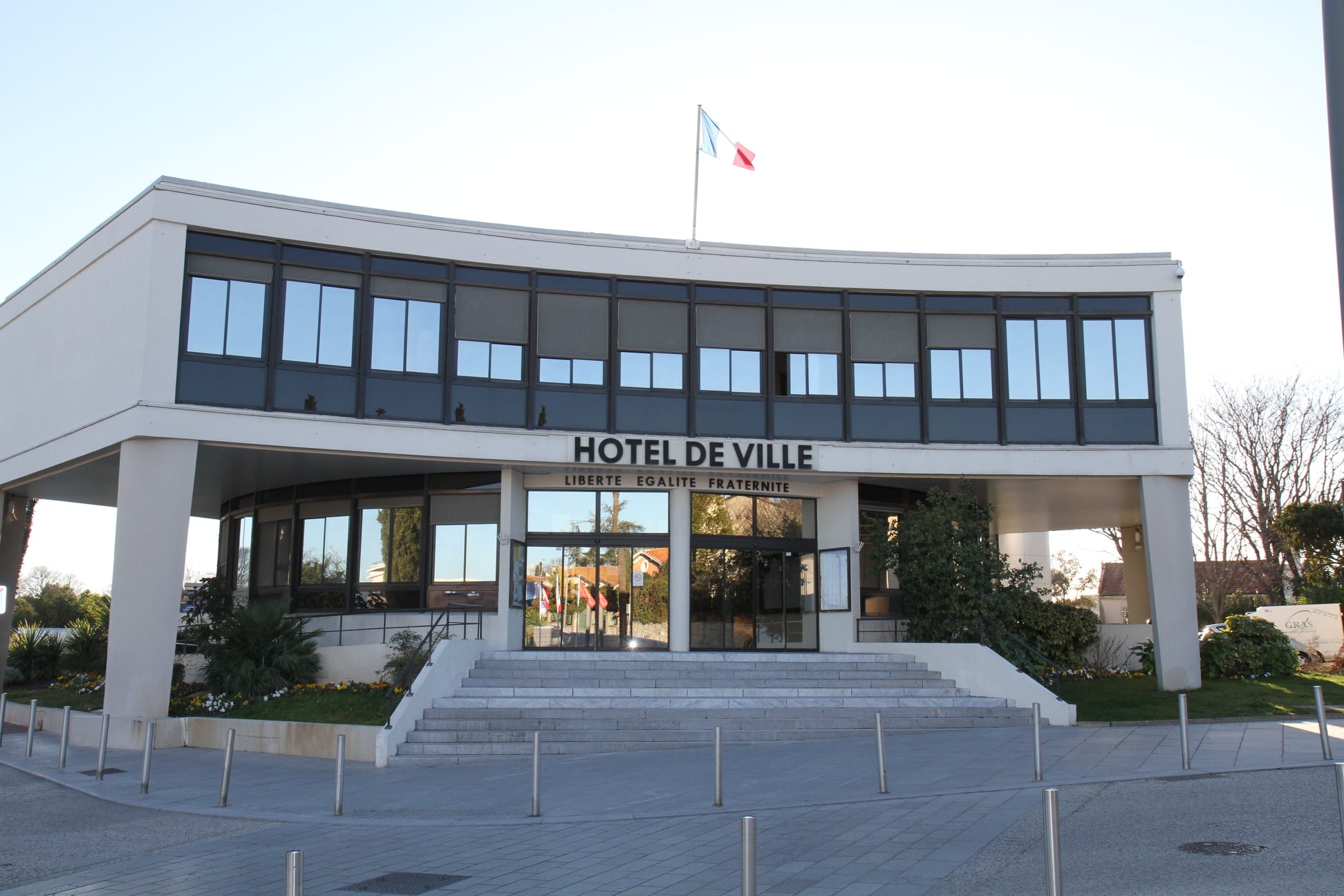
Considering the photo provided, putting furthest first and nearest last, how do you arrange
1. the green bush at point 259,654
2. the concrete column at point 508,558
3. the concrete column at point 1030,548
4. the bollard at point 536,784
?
the concrete column at point 1030,548, the concrete column at point 508,558, the green bush at point 259,654, the bollard at point 536,784

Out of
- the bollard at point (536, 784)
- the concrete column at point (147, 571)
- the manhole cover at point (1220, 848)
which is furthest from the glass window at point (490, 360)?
the manhole cover at point (1220, 848)

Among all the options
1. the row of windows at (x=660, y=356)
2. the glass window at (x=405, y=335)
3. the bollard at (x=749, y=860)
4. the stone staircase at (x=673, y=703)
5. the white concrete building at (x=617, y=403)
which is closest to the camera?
the bollard at (x=749, y=860)

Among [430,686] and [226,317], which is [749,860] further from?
[226,317]

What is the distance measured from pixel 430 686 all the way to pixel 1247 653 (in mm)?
17911

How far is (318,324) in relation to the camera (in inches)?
855

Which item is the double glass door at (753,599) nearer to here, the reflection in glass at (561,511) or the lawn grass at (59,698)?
the reflection in glass at (561,511)

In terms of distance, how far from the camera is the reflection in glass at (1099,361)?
957 inches

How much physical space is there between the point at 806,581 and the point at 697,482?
372 cm

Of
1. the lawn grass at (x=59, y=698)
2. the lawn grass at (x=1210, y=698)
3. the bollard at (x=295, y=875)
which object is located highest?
the bollard at (x=295, y=875)

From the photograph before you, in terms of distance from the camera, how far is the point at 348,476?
25.5m

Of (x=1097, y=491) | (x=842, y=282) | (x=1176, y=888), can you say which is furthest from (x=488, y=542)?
(x=1176, y=888)

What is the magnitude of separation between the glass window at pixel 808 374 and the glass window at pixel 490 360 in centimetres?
567

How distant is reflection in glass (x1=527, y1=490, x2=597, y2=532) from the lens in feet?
79.3

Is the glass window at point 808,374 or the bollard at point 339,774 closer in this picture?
the bollard at point 339,774
